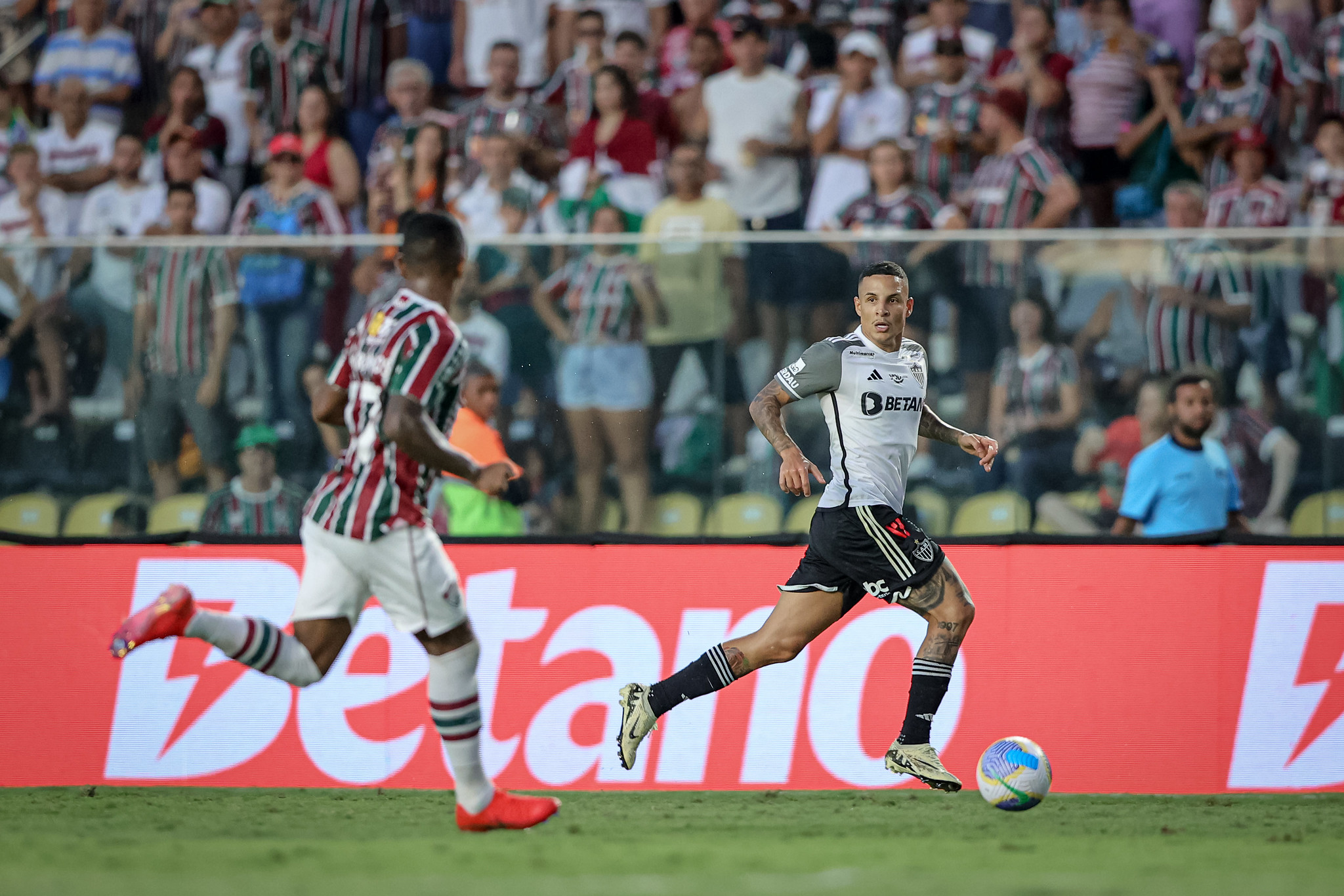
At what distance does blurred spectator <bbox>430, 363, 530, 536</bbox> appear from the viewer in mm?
8773

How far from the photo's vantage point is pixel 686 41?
1281 cm

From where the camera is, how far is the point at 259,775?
7.82m

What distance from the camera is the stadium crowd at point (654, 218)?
887 centimetres

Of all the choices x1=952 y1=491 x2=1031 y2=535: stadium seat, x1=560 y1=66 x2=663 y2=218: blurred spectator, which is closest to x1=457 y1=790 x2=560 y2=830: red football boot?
x1=952 y1=491 x2=1031 y2=535: stadium seat

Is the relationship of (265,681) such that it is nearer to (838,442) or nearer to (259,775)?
(259,775)

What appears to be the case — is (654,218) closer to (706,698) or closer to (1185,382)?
(1185,382)

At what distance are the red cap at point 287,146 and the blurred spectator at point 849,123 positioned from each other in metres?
3.92

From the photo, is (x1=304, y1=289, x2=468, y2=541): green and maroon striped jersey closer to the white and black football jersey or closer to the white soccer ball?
the white and black football jersey

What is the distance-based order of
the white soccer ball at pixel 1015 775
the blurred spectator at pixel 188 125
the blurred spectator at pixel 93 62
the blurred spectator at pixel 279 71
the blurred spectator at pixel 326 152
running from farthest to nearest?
the blurred spectator at pixel 93 62 < the blurred spectator at pixel 279 71 < the blurred spectator at pixel 188 125 < the blurred spectator at pixel 326 152 < the white soccer ball at pixel 1015 775

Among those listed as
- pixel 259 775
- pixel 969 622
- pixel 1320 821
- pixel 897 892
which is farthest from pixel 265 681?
pixel 1320 821

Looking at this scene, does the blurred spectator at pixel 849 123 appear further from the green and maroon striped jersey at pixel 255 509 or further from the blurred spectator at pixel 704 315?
the green and maroon striped jersey at pixel 255 509

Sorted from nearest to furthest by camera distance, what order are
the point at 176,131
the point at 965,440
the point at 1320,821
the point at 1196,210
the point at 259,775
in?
1. the point at 1320,821
2. the point at 965,440
3. the point at 259,775
4. the point at 1196,210
5. the point at 176,131

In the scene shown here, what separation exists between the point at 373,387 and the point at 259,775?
309 cm

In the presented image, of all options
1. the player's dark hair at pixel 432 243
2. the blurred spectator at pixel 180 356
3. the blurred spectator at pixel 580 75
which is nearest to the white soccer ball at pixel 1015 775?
the player's dark hair at pixel 432 243
